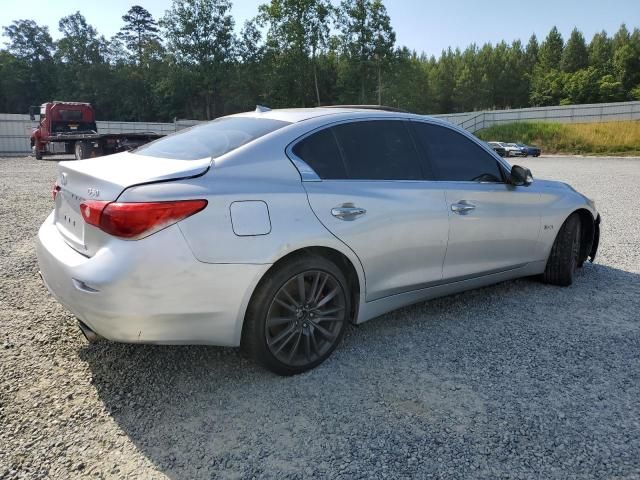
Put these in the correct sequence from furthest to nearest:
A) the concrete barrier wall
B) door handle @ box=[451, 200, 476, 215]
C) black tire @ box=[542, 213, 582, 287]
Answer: the concrete barrier wall
black tire @ box=[542, 213, 582, 287]
door handle @ box=[451, 200, 476, 215]

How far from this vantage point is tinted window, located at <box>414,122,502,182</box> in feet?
12.4

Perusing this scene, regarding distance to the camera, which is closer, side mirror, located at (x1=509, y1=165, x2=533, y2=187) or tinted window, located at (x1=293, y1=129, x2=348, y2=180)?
tinted window, located at (x1=293, y1=129, x2=348, y2=180)

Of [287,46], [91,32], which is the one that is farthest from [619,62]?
[91,32]

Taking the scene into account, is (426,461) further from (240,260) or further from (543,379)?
(240,260)

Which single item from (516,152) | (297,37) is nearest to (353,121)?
(516,152)

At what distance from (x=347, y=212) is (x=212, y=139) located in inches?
39.8

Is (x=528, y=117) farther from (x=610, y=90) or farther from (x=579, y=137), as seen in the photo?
(x=610, y=90)

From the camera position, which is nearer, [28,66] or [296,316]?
[296,316]

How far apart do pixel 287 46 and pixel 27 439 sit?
60569 mm

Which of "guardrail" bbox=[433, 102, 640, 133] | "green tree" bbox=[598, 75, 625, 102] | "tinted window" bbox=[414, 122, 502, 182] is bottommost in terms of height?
"tinted window" bbox=[414, 122, 502, 182]

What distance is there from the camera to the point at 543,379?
2.97m

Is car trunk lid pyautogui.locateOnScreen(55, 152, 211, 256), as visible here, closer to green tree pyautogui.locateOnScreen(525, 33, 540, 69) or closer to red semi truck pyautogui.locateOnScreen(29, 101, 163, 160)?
red semi truck pyautogui.locateOnScreen(29, 101, 163, 160)

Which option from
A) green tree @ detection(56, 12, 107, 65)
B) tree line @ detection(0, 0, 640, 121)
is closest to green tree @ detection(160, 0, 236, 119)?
tree line @ detection(0, 0, 640, 121)

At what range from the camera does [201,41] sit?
59.3m
